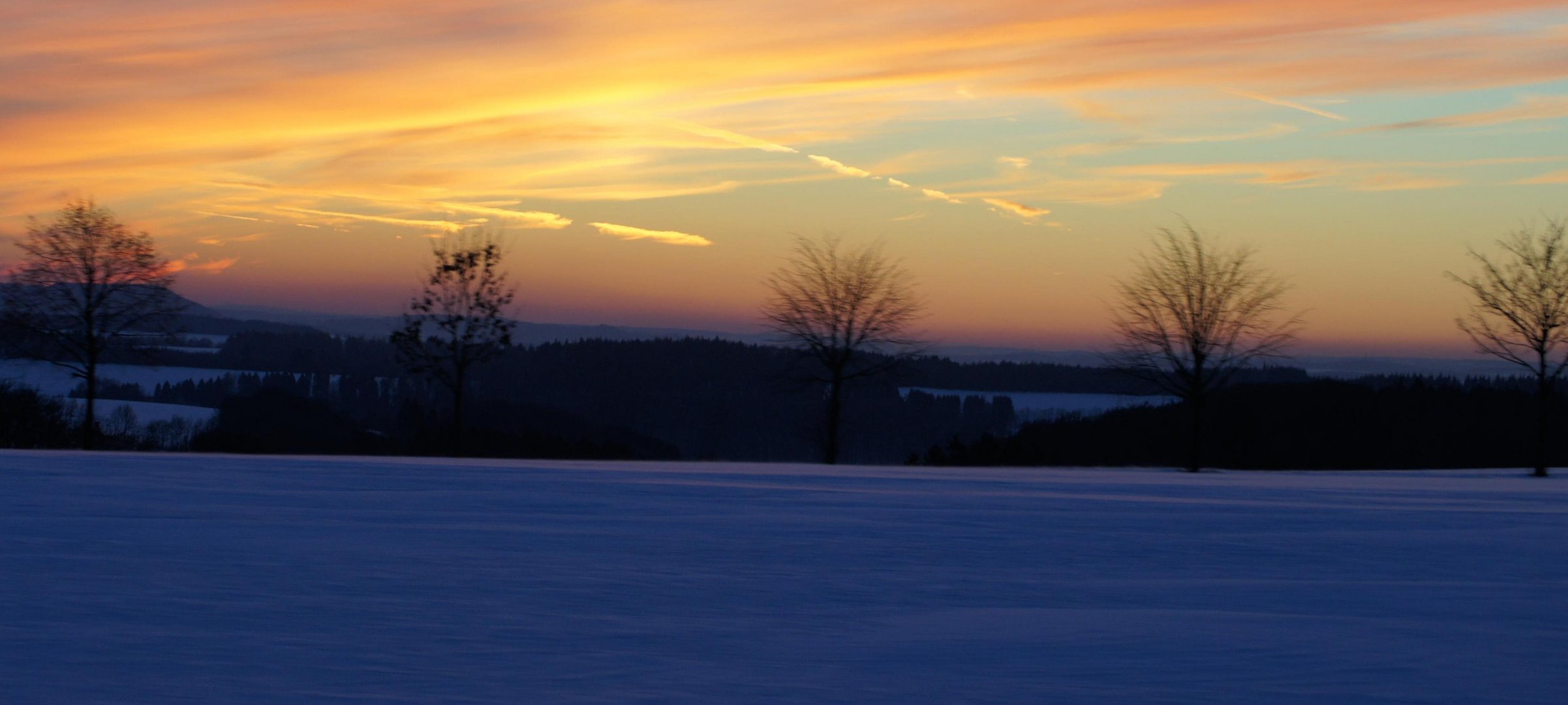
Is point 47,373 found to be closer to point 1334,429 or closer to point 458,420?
point 458,420

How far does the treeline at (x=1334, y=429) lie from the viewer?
249 ft

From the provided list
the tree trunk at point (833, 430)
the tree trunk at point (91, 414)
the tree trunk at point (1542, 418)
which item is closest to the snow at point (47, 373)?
the tree trunk at point (91, 414)

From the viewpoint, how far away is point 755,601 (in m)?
8.76

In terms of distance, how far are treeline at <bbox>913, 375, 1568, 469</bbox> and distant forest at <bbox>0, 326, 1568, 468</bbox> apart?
15 cm

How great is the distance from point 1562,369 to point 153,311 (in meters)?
34.1

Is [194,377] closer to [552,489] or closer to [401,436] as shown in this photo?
[401,436]

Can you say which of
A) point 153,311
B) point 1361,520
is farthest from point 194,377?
point 1361,520

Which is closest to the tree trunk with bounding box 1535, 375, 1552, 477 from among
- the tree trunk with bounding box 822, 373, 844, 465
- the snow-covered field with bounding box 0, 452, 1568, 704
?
the snow-covered field with bounding box 0, 452, 1568, 704

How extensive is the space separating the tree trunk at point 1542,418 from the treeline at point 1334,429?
35.0 m

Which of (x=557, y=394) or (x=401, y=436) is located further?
(x=557, y=394)

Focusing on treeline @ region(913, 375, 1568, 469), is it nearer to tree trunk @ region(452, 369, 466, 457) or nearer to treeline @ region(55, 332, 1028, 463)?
treeline @ region(55, 332, 1028, 463)

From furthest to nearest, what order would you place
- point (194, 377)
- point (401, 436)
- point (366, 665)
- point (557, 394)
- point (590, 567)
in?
1. point (194, 377)
2. point (557, 394)
3. point (401, 436)
4. point (590, 567)
5. point (366, 665)

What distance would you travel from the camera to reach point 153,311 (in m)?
32.8

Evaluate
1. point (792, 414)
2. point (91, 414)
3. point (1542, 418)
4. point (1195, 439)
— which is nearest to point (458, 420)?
point (91, 414)
